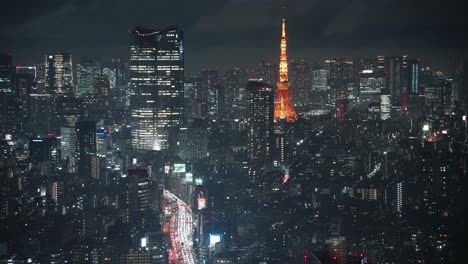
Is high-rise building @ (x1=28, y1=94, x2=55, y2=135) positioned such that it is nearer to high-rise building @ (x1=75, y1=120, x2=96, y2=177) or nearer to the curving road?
high-rise building @ (x1=75, y1=120, x2=96, y2=177)

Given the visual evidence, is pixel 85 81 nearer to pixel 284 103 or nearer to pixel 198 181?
pixel 284 103

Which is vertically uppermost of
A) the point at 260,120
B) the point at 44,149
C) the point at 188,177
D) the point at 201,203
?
the point at 260,120

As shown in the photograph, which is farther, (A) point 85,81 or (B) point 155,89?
(B) point 155,89

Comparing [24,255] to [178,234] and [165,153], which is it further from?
[165,153]

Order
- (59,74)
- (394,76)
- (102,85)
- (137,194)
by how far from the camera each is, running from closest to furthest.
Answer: (137,194)
(394,76)
(59,74)
(102,85)

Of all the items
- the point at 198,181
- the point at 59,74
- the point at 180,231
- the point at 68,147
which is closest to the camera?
the point at 180,231

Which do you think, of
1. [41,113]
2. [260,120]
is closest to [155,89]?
[41,113]

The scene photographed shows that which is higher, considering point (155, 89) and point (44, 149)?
point (155, 89)
